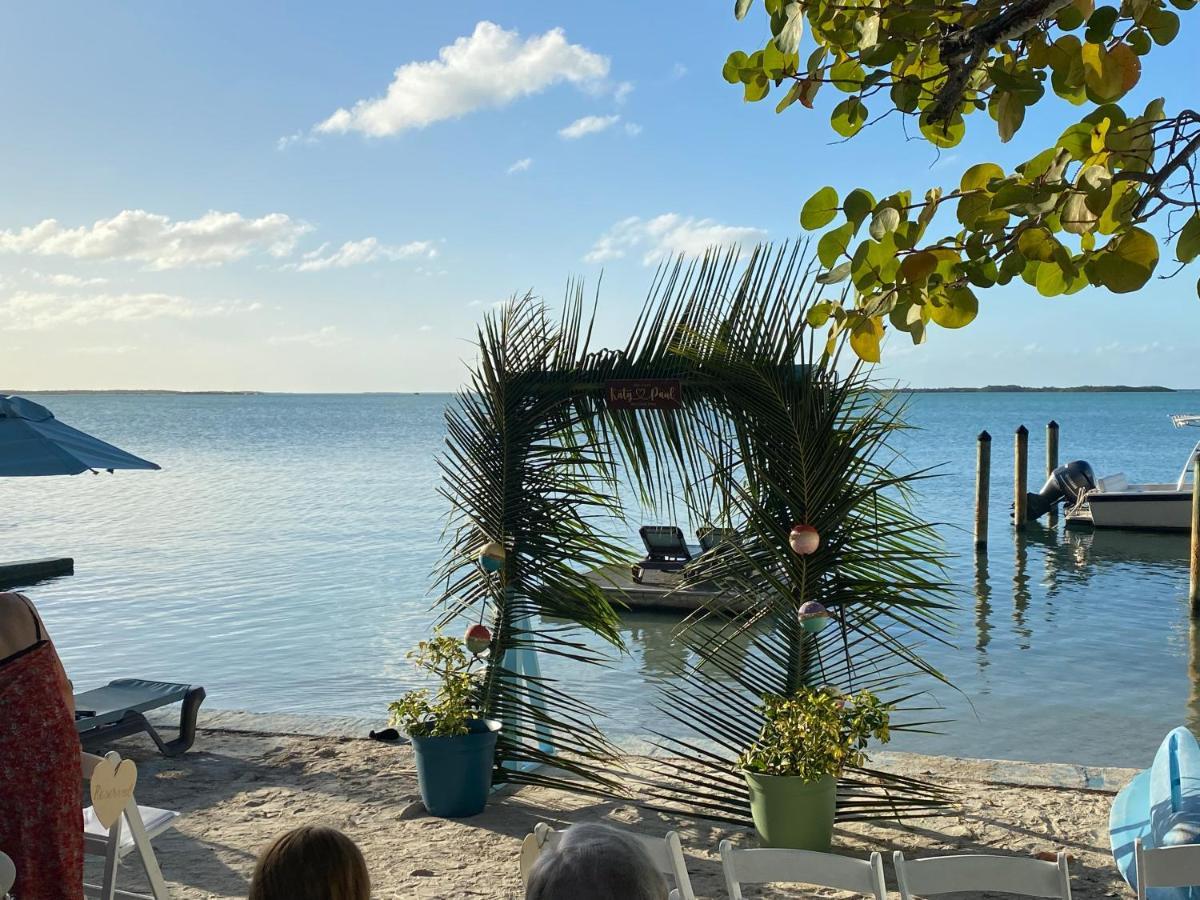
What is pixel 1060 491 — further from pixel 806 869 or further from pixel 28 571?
pixel 806 869

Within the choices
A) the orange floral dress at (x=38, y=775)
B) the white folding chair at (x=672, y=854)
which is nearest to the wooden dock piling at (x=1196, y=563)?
the white folding chair at (x=672, y=854)

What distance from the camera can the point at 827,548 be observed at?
614 cm

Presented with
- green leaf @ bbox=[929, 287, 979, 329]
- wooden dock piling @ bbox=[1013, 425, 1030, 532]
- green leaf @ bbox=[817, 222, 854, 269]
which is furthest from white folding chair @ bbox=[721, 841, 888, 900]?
wooden dock piling @ bbox=[1013, 425, 1030, 532]

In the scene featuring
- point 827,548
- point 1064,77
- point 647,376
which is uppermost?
point 1064,77

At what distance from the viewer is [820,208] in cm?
276

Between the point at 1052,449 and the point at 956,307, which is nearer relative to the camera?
the point at 956,307

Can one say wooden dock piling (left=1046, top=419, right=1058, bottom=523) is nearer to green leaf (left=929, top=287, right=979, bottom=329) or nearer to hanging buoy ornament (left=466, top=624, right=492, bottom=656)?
hanging buoy ornament (left=466, top=624, right=492, bottom=656)

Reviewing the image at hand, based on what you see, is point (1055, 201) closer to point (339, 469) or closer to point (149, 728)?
point (149, 728)

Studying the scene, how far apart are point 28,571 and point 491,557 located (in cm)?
1759

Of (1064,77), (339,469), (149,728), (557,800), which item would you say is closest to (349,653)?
(149,728)

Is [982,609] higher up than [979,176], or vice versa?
[979,176]

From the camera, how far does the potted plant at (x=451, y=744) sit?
6.25m

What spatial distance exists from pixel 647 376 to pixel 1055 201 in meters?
4.09

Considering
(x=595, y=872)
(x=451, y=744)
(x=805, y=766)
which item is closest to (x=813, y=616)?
(x=805, y=766)
